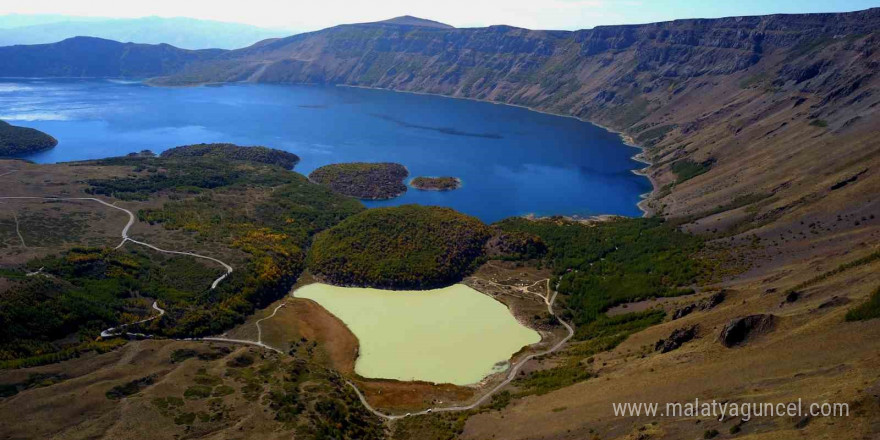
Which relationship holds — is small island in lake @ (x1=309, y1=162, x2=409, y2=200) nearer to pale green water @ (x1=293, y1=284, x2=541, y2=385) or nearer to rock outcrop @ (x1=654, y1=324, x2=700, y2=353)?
pale green water @ (x1=293, y1=284, x2=541, y2=385)

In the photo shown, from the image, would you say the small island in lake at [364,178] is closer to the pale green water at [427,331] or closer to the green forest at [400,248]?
the green forest at [400,248]

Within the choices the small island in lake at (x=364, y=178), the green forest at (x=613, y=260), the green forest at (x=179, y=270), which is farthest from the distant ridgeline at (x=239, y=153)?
the green forest at (x=613, y=260)

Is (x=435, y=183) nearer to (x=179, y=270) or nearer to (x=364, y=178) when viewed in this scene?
(x=364, y=178)

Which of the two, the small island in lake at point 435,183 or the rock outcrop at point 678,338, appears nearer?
the rock outcrop at point 678,338

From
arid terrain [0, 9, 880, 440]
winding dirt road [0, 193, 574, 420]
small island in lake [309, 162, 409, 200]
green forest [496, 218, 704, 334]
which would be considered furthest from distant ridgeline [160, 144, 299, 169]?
green forest [496, 218, 704, 334]

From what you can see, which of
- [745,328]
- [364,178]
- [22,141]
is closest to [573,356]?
[745,328]

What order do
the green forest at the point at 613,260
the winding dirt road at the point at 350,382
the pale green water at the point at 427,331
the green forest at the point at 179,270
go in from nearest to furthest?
the winding dirt road at the point at 350,382 → the green forest at the point at 179,270 → the pale green water at the point at 427,331 → the green forest at the point at 613,260

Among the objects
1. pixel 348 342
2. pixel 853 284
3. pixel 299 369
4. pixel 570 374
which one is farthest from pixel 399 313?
pixel 853 284
